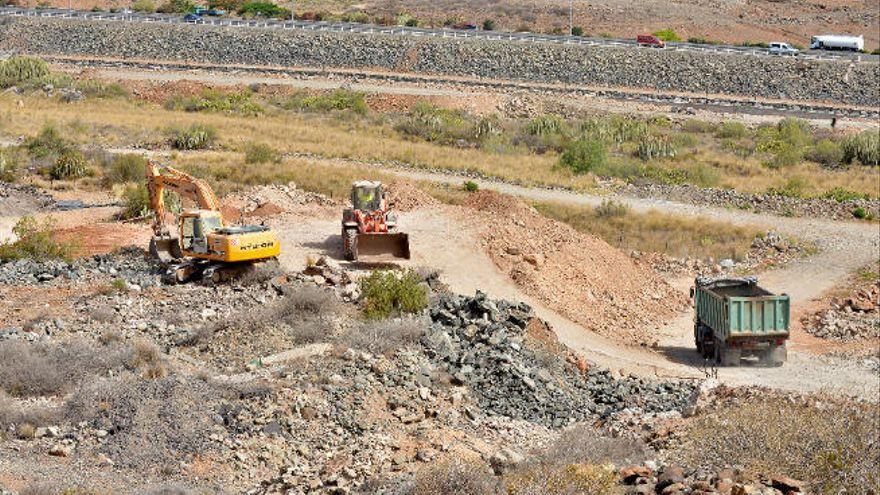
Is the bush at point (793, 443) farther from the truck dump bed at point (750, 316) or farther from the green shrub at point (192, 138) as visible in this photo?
the green shrub at point (192, 138)

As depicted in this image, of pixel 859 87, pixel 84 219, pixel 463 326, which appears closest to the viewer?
pixel 463 326

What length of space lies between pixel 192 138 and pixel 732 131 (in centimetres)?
2677

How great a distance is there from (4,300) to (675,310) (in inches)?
620

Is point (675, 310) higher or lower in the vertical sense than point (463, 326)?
lower

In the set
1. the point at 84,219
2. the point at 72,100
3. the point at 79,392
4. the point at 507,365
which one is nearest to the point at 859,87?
the point at 72,100

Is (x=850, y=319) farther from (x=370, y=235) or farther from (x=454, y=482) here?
(x=454, y=482)

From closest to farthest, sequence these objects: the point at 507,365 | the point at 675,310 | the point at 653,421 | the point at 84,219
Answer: the point at 653,421, the point at 507,365, the point at 675,310, the point at 84,219

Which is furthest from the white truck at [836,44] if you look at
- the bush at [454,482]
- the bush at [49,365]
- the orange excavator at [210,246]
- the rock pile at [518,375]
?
the bush at [454,482]

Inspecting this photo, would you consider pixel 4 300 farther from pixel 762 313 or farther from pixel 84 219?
pixel 762 313

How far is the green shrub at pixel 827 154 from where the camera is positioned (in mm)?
55469

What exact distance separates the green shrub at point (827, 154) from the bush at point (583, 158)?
1064 cm

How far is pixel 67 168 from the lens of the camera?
1670 inches

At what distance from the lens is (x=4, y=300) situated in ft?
87.1

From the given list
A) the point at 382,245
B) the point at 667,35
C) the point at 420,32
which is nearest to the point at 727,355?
the point at 382,245
